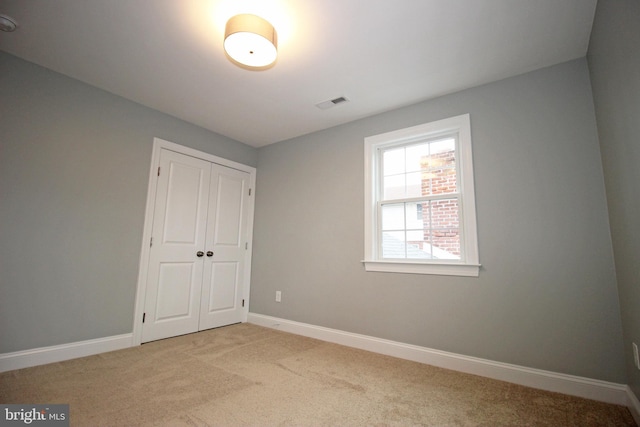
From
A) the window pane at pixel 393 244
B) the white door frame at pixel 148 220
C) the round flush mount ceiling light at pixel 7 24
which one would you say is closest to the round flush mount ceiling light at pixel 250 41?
the round flush mount ceiling light at pixel 7 24

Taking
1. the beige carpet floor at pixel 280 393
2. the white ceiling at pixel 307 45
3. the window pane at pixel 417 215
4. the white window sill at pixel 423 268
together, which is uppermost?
the white ceiling at pixel 307 45

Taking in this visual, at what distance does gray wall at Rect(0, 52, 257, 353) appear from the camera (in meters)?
2.37

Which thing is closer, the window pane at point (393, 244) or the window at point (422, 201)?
the window at point (422, 201)

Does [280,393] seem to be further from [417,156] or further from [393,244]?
[417,156]

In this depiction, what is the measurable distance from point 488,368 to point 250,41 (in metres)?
3.06

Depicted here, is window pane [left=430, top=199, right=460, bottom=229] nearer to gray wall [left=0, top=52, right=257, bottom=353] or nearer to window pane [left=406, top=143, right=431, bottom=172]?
window pane [left=406, top=143, right=431, bottom=172]

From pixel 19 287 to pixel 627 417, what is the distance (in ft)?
14.6

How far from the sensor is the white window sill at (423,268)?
2.54m

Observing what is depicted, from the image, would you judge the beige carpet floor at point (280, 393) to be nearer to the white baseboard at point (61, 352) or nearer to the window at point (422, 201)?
the white baseboard at point (61, 352)

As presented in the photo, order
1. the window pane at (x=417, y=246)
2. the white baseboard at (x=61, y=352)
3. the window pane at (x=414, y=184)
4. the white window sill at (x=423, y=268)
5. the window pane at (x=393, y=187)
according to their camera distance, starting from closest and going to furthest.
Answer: the white baseboard at (x=61, y=352)
the white window sill at (x=423, y=268)
the window pane at (x=417, y=246)
the window pane at (x=414, y=184)
the window pane at (x=393, y=187)

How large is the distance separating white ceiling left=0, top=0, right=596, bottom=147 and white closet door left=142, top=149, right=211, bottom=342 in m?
0.86

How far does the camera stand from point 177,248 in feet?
11.3

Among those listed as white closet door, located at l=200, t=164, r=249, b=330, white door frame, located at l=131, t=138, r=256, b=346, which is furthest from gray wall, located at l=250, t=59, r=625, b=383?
white door frame, located at l=131, t=138, r=256, b=346

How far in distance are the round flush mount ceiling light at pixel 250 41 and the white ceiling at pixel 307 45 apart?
13 centimetres
